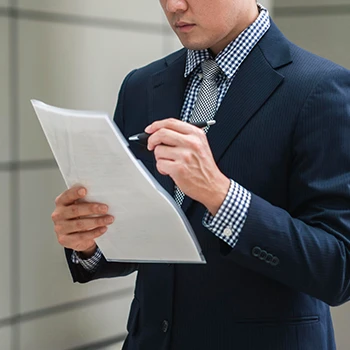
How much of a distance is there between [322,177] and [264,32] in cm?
44

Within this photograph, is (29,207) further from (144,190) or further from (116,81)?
(144,190)

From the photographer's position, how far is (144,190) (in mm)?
1440

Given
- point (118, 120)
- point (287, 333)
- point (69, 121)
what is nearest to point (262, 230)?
Result: point (287, 333)

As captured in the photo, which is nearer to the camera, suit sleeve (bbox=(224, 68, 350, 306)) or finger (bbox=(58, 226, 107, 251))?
suit sleeve (bbox=(224, 68, 350, 306))

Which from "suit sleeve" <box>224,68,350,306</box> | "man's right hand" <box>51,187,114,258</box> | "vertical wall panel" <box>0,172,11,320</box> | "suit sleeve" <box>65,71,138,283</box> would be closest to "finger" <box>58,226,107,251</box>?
"man's right hand" <box>51,187,114,258</box>

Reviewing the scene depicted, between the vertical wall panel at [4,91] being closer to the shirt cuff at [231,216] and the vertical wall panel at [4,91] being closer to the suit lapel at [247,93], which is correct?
the suit lapel at [247,93]

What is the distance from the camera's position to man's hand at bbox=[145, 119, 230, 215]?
54.9 inches

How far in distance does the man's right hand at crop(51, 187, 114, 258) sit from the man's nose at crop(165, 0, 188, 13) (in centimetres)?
50

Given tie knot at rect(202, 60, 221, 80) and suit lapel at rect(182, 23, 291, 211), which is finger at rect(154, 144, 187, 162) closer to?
suit lapel at rect(182, 23, 291, 211)

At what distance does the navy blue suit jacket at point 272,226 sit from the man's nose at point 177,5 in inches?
8.1

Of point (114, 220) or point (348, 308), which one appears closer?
point (114, 220)

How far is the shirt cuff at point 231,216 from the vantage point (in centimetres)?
143

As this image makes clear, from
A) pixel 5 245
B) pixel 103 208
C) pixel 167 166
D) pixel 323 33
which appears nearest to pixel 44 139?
pixel 5 245

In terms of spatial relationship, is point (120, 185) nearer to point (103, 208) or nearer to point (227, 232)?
point (103, 208)
